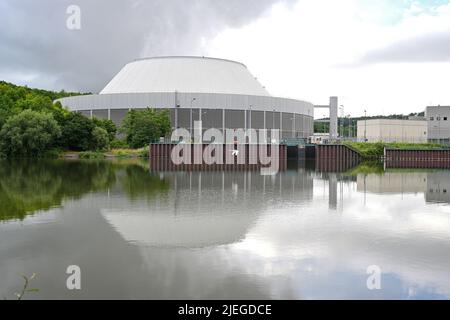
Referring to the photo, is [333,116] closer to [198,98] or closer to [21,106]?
[198,98]

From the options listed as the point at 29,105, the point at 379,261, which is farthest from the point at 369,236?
the point at 29,105

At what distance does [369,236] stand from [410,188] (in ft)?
44.2

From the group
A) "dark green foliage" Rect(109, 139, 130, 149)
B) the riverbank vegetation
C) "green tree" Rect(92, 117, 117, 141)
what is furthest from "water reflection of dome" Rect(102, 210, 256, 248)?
"green tree" Rect(92, 117, 117, 141)

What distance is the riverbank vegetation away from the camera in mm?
46969

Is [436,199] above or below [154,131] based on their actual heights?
below

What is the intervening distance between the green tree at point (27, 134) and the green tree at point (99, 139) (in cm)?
359

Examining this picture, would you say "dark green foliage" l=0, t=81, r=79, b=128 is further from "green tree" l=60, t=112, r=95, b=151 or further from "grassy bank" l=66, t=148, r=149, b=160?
"grassy bank" l=66, t=148, r=149, b=160

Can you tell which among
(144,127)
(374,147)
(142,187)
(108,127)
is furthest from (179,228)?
(374,147)

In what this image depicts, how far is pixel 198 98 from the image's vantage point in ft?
200

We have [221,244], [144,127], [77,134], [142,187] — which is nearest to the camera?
[221,244]

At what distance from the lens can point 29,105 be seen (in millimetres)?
58469

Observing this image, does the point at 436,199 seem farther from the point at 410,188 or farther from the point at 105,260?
the point at 105,260

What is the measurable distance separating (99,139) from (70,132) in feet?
9.42

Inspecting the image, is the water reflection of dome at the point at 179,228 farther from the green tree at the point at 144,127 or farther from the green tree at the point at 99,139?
the green tree at the point at 144,127
